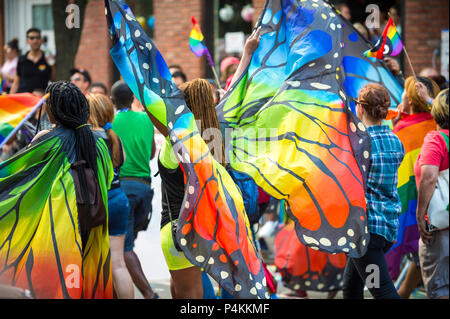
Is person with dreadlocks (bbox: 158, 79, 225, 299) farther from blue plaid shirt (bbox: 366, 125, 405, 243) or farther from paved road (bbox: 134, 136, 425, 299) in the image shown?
paved road (bbox: 134, 136, 425, 299)

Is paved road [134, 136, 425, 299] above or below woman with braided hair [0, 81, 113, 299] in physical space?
below

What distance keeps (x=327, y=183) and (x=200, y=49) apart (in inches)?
97.9

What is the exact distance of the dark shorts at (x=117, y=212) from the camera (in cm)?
520

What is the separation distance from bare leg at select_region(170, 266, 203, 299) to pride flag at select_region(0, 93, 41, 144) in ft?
5.06

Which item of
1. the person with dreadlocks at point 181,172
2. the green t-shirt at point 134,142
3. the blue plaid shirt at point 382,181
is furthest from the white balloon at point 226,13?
the person with dreadlocks at point 181,172

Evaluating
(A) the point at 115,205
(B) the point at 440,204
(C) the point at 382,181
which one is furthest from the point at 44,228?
(B) the point at 440,204

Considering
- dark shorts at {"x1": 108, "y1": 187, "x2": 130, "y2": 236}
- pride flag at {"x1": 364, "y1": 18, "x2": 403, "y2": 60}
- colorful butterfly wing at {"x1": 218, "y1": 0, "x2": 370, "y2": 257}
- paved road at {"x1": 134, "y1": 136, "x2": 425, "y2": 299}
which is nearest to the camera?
colorful butterfly wing at {"x1": 218, "y1": 0, "x2": 370, "y2": 257}

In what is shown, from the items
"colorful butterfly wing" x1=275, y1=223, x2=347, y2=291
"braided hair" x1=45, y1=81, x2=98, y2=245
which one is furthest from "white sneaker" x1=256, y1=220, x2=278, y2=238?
"braided hair" x1=45, y1=81, x2=98, y2=245

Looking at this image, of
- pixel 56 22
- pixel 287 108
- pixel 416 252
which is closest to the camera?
pixel 287 108

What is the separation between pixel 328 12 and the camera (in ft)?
15.4

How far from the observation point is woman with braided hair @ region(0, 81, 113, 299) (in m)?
3.92

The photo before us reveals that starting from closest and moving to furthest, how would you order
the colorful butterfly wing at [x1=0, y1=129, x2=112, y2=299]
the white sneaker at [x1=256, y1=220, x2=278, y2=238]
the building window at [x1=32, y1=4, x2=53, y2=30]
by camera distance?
1. the colorful butterfly wing at [x1=0, y1=129, x2=112, y2=299]
2. the white sneaker at [x1=256, y1=220, x2=278, y2=238]
3. the building window at [x1=32, y1=4, x2=53, y2=30]

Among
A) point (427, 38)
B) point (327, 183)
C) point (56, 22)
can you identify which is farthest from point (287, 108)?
point (427, 38)
